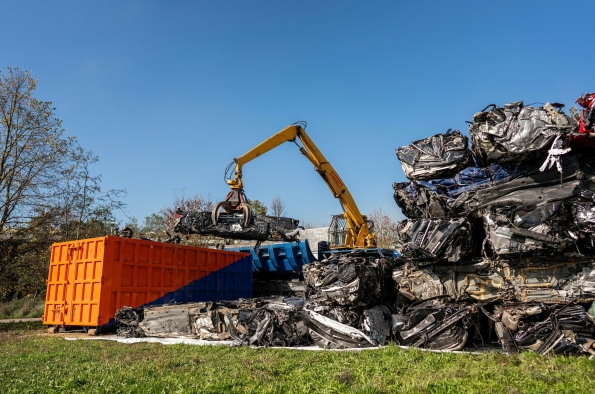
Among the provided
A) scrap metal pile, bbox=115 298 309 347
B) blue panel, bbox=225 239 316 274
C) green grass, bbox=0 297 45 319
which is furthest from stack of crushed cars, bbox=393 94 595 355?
green grass, bbox=0 297 45 319

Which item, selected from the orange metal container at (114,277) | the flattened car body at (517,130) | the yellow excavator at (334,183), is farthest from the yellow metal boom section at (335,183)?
the flattened car body at (517,130)

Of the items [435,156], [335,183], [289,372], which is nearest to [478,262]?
[435,156]

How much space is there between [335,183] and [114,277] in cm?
743

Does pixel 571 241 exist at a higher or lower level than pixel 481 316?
higher

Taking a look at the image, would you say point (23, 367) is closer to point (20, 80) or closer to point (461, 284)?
point (461, 284)

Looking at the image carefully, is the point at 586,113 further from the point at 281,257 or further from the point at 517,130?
the point at 281,257

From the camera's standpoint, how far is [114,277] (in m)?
10.2

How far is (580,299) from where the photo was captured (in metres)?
6.29

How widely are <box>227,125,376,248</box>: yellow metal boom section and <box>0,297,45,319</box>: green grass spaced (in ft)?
46.5

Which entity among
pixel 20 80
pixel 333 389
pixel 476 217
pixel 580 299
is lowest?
pixel 333 389

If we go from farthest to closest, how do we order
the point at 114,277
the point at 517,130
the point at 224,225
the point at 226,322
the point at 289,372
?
the point at 224,225 < the point at 114,277 < the point at 226,322 < the point at 517,130 < the point at 289,372

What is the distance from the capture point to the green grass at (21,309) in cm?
1914

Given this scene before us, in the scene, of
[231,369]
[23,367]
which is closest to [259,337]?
[231,369]

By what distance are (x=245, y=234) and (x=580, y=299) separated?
735 centimetres
